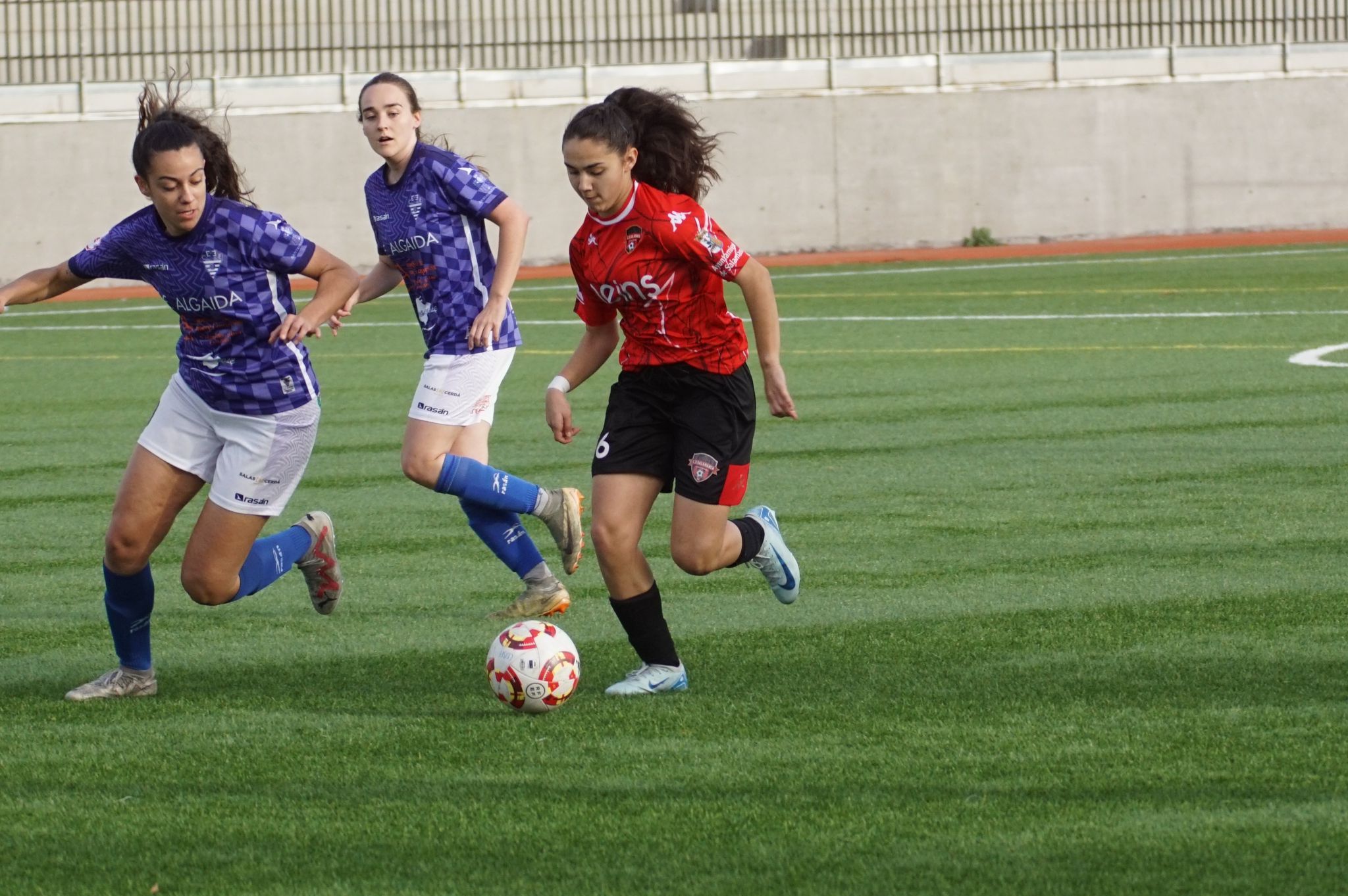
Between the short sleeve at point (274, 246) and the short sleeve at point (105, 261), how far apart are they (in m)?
0.40

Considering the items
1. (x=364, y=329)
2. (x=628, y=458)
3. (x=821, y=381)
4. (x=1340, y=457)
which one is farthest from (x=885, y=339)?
(x=628, y=458)

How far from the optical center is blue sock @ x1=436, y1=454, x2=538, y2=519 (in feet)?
24.5

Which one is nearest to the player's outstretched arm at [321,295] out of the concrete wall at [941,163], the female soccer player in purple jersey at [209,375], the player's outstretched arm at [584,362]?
the female soccer player in purple jersey at [209,375]

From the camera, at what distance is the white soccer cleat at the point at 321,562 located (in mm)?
6910

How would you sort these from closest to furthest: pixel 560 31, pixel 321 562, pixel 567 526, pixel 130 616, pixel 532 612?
pixel 130 616 < pixel 321 562 < pixel 532 612 < pixel 567 526 < pixel 560 31

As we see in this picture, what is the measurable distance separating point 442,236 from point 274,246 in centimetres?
165

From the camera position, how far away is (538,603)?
7.25 metres

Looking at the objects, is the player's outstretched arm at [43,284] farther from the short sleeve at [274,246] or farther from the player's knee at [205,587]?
the player's knee at [205,587]

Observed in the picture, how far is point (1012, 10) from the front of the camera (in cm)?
3462

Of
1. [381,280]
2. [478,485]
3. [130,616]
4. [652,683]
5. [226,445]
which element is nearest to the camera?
[652,683]

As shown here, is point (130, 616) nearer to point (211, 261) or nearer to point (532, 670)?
point (211, 261)

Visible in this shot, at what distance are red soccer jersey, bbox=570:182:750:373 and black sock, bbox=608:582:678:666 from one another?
0.74m

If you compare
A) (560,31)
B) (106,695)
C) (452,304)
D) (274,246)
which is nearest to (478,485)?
(452,304)

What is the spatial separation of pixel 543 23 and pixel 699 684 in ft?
93.6
